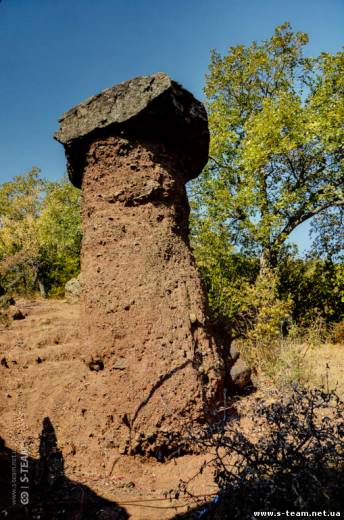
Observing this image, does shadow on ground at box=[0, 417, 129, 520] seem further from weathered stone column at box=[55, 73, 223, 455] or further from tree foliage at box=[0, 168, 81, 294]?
tree foliage at box=[0, 168, 81, 294]

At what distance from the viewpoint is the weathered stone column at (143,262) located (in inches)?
129

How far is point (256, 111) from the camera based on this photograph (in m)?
10.6

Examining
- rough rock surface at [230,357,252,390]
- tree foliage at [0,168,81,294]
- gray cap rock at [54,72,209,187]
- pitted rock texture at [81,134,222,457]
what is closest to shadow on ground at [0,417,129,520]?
pitted rock texture at [81,134,222,457]

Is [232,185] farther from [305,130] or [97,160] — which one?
[97,160]

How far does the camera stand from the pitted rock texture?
3.26 meters

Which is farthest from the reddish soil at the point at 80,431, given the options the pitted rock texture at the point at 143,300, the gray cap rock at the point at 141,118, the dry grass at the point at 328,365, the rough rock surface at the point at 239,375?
the dry grass at the point at 328,365

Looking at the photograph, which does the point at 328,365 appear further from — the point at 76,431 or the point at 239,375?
the point at 76,431

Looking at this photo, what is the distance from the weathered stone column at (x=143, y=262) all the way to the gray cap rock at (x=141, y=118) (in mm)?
11

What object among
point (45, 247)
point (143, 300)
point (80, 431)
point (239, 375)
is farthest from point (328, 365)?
point (45, 247)

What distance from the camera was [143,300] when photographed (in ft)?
11.8

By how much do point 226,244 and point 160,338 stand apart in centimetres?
638

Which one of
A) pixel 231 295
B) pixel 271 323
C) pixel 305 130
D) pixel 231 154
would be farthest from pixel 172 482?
pixel 231 154

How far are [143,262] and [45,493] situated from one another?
2081 millimetres

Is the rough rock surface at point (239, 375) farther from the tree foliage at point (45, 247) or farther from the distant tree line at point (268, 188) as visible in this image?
the tree foliage at point (45, 247)
